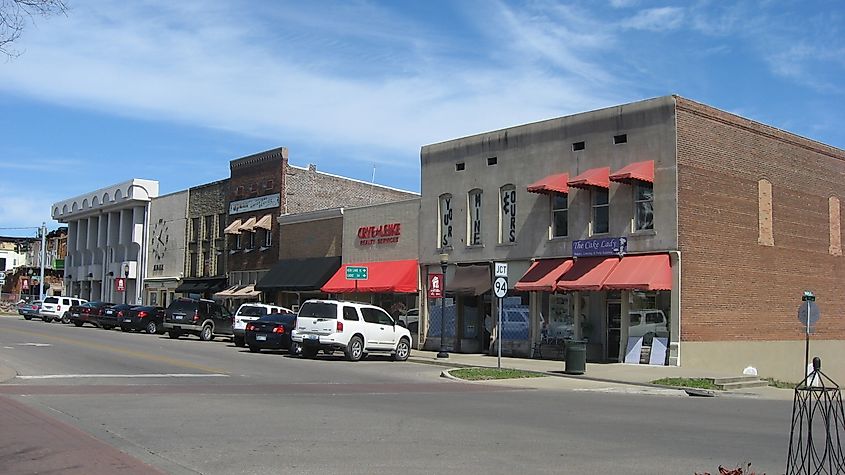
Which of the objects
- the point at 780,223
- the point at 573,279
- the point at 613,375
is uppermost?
the point at 780,223

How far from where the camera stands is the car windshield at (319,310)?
26.3 metres

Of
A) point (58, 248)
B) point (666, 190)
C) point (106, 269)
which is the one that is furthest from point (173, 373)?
point (58, 248)

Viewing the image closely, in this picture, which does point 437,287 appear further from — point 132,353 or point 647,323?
point 132,353

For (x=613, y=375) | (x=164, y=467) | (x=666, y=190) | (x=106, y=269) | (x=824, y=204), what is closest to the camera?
(x=164, y=467)

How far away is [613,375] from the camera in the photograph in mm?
23828

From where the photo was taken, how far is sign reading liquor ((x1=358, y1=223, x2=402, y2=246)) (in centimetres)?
3712

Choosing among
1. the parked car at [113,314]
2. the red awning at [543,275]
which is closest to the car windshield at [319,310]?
the red awning at [543,275]

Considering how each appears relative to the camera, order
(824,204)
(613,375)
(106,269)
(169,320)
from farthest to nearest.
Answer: (106,269)
(169,320)
(824,204)
(613,375)

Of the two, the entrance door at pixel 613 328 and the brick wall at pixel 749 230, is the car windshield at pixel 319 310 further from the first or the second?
the brick wall at pixel 749 230

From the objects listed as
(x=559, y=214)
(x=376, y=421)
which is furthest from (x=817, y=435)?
(x=559, y=214)

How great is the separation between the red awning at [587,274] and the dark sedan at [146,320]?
21629 millimetres

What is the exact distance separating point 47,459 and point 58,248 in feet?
259

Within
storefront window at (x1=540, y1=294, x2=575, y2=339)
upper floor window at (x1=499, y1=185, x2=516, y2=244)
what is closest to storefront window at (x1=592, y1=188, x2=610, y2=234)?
storefront window at (x1=540, y1=294, x2=575, y2=339)

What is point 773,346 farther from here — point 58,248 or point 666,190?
point 58,248
